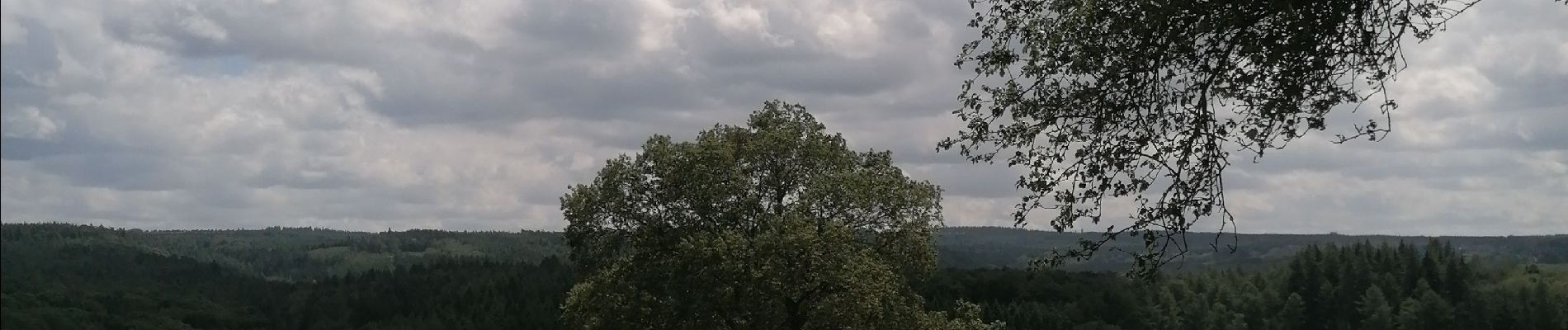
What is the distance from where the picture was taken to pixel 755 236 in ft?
107

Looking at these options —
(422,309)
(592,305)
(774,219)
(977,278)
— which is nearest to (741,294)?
(774,219)

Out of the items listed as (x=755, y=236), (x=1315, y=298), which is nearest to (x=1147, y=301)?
(x=1315, y=298)

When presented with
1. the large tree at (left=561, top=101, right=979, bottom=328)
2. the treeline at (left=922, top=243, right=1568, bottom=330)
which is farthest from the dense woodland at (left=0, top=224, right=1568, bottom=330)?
the large tree at (left=561, top=101, right=979, bottom=328)

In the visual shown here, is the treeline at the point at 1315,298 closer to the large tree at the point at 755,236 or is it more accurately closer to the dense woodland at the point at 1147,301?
the dense woodland at the point at 1147,301

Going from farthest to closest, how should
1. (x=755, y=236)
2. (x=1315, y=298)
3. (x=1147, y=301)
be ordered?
(x=1315, y=298) → (x=1147, y=301) → (x=755, y=236)

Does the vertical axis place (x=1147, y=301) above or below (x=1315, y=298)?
below

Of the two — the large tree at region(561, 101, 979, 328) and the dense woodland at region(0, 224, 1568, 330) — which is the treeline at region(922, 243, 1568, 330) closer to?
the dense woodland at region(0, 224, 1568, 330)

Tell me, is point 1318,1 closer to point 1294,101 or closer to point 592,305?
point 1294,101

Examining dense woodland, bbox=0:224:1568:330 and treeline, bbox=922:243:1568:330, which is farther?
dense woodland, bbox=0:224:1568:330

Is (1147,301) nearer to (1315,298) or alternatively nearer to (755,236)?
(1315,298)

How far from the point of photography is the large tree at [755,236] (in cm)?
3111

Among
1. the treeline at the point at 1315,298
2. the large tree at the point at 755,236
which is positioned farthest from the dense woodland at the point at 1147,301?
the large tree at the point at 755,236

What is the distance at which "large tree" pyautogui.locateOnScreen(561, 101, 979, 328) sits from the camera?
3111cm

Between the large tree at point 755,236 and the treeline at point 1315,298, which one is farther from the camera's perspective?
the treeline at point 1315,298
